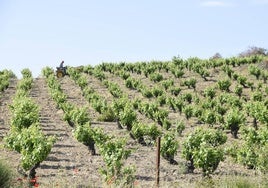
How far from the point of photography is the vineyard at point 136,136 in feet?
44.7

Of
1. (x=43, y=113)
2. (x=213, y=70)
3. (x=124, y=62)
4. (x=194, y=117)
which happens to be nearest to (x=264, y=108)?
(x=194, y=117)

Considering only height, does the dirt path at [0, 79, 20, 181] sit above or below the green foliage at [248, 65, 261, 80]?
below

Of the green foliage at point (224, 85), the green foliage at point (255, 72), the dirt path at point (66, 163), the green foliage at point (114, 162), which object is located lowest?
the dirt path at point (66, 163)

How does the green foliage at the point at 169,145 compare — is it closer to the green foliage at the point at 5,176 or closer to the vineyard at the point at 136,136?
the vineyard at the point at 136,136

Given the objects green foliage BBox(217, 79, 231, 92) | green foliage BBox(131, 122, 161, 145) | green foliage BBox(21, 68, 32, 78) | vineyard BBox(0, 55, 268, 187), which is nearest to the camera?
vineyard BBox(0, 55, 268, 187)

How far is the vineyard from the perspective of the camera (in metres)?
13.6

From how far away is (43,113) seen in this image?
1201 inches

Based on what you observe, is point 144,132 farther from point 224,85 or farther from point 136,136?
point 224,85

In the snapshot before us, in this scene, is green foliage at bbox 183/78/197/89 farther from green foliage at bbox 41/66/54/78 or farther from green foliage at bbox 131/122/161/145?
green foliage at bbox 131/122/161/145

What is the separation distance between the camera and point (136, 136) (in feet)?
66.8

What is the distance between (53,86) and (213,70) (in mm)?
19293

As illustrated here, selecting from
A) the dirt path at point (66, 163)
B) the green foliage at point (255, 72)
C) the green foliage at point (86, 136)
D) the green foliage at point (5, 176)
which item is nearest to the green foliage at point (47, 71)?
the green foliage at point (255, 72)

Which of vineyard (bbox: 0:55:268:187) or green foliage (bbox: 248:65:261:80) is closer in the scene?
vineyard (bbox: 0:55:268:187)

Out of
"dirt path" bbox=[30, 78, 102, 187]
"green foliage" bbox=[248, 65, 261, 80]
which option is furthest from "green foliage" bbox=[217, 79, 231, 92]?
"dirt path" bbox=[30, 78, 102, 187]
